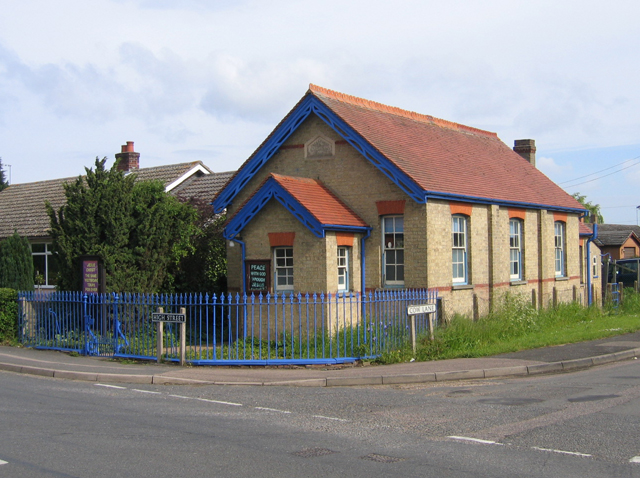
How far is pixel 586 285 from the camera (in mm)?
27812

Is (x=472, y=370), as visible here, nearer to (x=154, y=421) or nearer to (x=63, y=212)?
(x=154, y=421)

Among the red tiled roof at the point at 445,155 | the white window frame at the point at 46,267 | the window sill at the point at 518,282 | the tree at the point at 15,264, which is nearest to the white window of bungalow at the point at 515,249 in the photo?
the window sill at the point at 518,282

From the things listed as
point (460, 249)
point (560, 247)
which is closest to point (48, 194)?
point (460, 249)

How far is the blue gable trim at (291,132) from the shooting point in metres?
17.9

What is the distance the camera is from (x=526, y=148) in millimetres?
29094

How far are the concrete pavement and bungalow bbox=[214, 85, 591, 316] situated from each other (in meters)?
3.62

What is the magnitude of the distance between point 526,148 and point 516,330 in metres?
13.0

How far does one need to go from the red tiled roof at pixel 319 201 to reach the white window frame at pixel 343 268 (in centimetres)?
75

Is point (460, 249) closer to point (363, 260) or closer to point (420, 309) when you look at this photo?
point (363, 260)

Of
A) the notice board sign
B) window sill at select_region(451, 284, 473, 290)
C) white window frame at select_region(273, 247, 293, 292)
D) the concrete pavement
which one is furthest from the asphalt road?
window sill at select_region(451, 284, 473, 290)

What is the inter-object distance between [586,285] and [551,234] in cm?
469

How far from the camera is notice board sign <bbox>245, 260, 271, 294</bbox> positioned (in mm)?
17719

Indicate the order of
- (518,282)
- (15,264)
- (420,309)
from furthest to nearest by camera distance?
(15,264) < (518,282) < (420,309)

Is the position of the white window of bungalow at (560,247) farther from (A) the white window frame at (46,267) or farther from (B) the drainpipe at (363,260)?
(A) the white window frame at (46,267)
